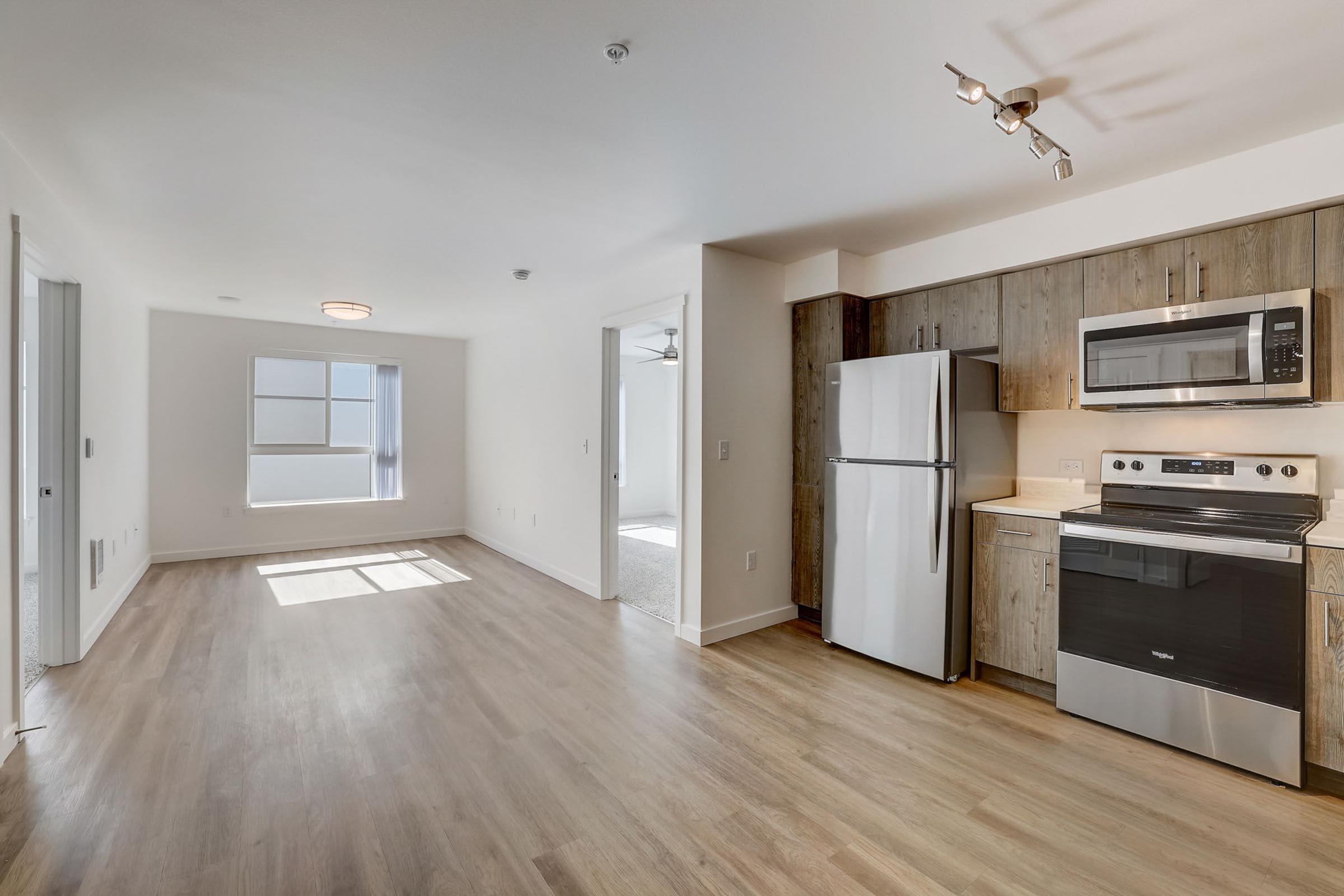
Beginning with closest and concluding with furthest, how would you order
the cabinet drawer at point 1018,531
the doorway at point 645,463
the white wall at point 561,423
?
the cabinet drawer at point 1018,531
the white wall at point 561,423
the doorway at point 645,463

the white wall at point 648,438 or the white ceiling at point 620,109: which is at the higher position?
the white ceiling at point 620,109

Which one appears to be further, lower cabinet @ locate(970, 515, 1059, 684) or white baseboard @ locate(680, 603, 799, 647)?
white baseboard @ locate(680, 603, 799, 647)

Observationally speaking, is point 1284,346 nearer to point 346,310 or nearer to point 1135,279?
point 1135,279

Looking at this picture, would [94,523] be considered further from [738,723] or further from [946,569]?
[946,569]

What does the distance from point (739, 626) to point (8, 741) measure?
11.2ft

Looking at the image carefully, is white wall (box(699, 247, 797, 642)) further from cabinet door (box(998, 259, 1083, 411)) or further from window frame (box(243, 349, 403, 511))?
window frame (box(243, 349, 403, 511))

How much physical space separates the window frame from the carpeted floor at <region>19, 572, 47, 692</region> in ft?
5.60

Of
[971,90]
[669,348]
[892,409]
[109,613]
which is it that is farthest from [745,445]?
[109,613]

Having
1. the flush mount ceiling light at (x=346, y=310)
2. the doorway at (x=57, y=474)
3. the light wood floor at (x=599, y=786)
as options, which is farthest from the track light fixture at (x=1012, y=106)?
the flush mount ceiling light at (x=346, y=310)

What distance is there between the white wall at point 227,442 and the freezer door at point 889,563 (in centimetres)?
528

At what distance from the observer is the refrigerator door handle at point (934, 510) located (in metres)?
3.19

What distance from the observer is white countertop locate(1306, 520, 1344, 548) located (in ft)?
7.14

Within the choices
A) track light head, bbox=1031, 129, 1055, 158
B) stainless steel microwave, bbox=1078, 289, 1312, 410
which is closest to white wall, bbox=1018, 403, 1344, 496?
stainless steel microwave, bbox=1078, 289, 1312, 410

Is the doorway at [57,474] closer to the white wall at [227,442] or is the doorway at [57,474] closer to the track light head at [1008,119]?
the white wall at [227,442]
